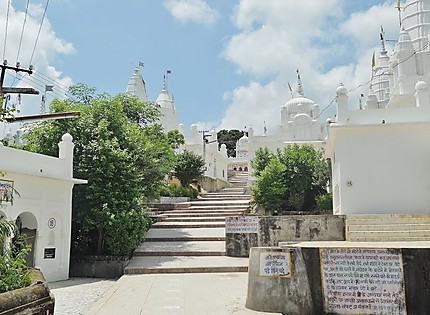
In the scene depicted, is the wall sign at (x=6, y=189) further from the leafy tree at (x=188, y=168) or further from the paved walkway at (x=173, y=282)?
the leafy tree at (x=188, y=168)

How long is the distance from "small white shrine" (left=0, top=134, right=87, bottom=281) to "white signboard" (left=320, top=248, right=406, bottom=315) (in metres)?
8.16

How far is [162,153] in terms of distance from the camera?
18219 mm

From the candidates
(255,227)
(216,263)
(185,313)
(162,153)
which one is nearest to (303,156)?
(162,153)

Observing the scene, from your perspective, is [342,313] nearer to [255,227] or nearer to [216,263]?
[216,263]

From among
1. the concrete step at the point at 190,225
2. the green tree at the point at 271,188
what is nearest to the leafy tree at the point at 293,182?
the green tree at the point at 271,188

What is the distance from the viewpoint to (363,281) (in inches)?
250

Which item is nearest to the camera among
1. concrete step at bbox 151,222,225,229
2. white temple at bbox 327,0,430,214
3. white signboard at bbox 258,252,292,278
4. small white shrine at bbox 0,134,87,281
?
white signboard at bbox 258,252,292,278

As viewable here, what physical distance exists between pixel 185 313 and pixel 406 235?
891 centimetres

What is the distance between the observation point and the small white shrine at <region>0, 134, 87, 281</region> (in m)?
10.8

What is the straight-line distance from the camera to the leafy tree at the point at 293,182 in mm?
20906

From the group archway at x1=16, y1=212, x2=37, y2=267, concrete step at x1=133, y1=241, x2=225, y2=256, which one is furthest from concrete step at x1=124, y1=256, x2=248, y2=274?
archway at x1=16, y1=212, x2=37, y2=267

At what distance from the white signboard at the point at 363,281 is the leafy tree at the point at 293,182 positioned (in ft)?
46.7

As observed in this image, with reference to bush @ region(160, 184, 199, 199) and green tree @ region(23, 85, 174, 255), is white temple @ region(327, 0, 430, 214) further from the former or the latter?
bush @ region(160, 184, 199, 199)

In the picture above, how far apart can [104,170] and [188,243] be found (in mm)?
4328
